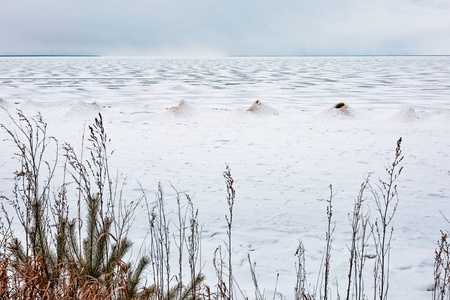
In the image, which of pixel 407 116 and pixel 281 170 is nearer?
pixel 281 170

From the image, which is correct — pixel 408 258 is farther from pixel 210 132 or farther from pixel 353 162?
pixel 210 132

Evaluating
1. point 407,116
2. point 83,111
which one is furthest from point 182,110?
point 407,116

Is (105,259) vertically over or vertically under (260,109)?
under

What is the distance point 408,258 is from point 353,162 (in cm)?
342

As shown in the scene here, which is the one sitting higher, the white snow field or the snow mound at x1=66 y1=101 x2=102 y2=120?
the snow mound at x1=66 y1=101 x2=102 y2=120

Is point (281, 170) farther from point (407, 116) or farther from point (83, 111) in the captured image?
point (83, 111)

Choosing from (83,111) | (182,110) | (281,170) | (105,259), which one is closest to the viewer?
(105,259)

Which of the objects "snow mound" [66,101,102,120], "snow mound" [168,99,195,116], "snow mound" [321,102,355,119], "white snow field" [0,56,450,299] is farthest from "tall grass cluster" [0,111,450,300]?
"snow mound" [168,99,195,116]

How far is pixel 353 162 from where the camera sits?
717 centimetres

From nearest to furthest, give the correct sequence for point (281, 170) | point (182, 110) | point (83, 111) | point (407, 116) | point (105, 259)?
point (105, 259) → point (281, 170) → point (407, 116) → point (83, 111) → point (182, 110)

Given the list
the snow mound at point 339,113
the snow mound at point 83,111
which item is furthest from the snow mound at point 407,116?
the snow mound at point 83,111

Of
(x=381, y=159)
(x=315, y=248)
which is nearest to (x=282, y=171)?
(x=381, y=159)

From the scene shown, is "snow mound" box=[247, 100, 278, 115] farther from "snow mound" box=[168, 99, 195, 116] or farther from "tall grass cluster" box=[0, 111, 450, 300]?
"tall grass cluster" box=[0, 111, 450, 300]

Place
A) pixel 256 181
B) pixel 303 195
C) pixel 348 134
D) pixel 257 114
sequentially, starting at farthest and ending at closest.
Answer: pixel 257 114 < pixel 348 134 < pixel 256 181 < pixel 303 195
